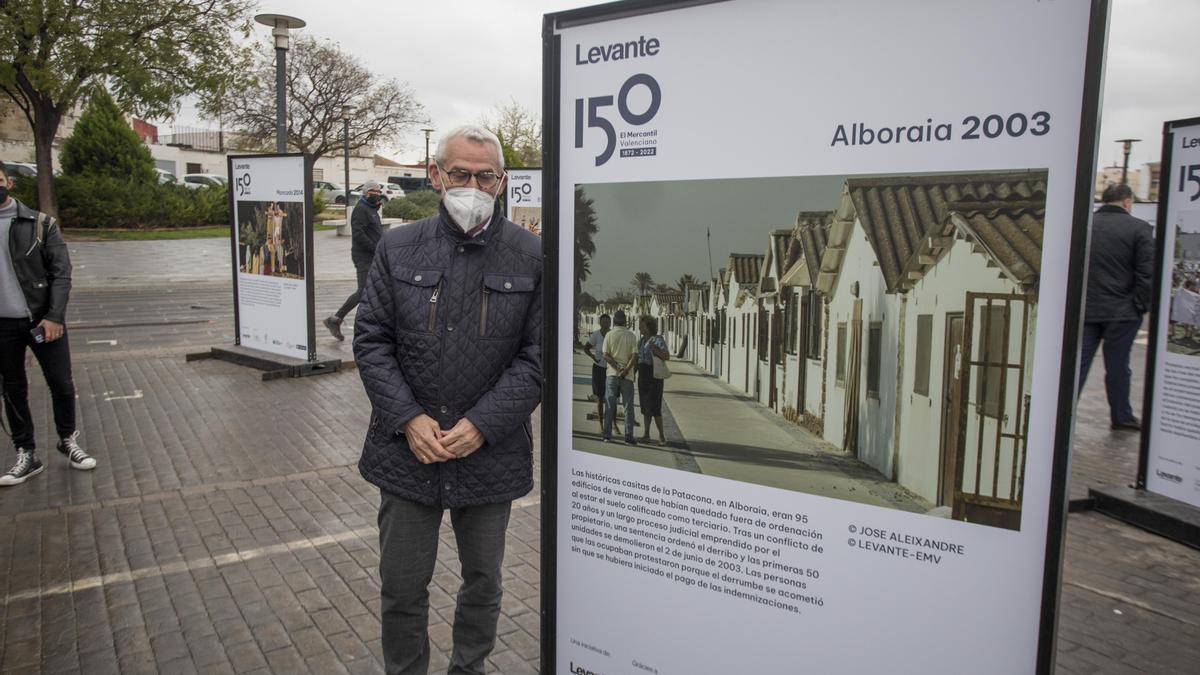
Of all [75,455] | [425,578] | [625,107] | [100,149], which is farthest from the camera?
[100,149]

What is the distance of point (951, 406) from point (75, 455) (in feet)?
20.2

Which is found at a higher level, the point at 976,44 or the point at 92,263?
the point at 976,44

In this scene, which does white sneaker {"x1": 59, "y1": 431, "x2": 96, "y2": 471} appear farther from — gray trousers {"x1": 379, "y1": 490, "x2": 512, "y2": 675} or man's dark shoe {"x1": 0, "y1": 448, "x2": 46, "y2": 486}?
gray trousers {"x1": 379, "y1": 490, "x2": 512, "y2": 675}

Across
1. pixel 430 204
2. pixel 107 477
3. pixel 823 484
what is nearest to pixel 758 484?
pixel 823 484

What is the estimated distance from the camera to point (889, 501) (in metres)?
2.00

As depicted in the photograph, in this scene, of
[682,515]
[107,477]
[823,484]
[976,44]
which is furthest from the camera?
[107,477]

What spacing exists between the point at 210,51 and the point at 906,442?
1016 inches

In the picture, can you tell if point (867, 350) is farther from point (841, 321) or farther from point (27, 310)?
point (27, 310)

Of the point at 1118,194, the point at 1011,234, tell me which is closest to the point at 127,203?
the point at 1118,194

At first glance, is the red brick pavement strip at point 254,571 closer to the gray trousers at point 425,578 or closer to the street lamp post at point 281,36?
the gray trousers at point 425,578

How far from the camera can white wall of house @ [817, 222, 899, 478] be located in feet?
6.39

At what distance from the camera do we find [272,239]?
32.4 ft

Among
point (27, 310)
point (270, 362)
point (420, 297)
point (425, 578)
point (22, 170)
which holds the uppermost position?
point (22, 170)

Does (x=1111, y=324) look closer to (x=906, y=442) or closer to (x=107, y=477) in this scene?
(x=906, y=442)
